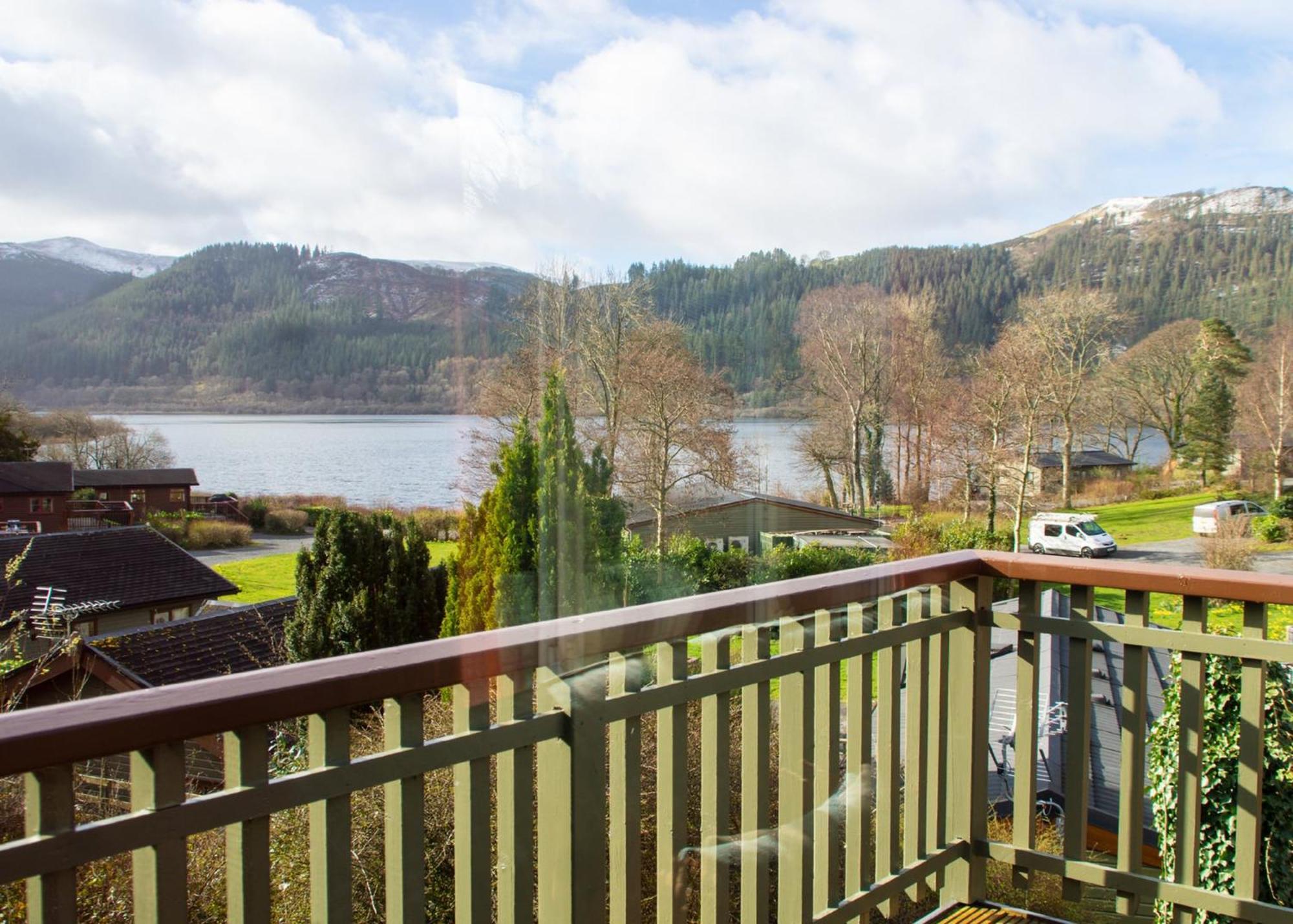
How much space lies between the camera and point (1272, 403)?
502 cm

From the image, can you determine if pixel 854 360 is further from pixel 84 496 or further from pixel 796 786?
pixel 84 496

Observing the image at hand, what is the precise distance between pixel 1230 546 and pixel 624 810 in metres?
3.68

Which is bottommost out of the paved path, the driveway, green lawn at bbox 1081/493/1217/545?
the driveway

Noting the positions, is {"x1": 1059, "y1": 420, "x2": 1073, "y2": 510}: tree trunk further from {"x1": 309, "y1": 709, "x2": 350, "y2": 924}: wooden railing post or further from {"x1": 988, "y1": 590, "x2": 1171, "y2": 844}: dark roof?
{"x1": 309, "y1": 709, "x2": 350, "y2": 924}: wooden railing post

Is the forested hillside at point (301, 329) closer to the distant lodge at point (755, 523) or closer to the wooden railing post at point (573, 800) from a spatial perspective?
the distant lodge at point (755, 523)

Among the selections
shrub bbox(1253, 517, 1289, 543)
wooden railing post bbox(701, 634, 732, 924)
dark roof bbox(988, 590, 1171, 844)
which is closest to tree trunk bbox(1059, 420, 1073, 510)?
shrub bbox(1253, 517, 1289, 543)

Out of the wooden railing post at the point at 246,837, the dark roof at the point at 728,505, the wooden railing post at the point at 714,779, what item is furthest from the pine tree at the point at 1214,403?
the wooden railing post at the point at 246,837

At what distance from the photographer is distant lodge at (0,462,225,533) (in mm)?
1531

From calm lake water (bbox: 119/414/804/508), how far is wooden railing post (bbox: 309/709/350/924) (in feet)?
3.14

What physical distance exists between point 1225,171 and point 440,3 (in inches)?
170

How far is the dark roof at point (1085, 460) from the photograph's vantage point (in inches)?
187

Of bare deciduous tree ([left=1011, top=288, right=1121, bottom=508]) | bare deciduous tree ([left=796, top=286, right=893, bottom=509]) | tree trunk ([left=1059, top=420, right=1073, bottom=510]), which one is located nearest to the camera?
bare deciduous tree ([left=796, top=286, right=893, bottom=509])

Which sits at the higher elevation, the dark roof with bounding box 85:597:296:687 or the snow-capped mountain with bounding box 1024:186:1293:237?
the snow-capped mountain with bounding box 1024:186:1293:237

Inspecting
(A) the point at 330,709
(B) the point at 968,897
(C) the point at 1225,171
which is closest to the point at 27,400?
(A) the point at 330,709
